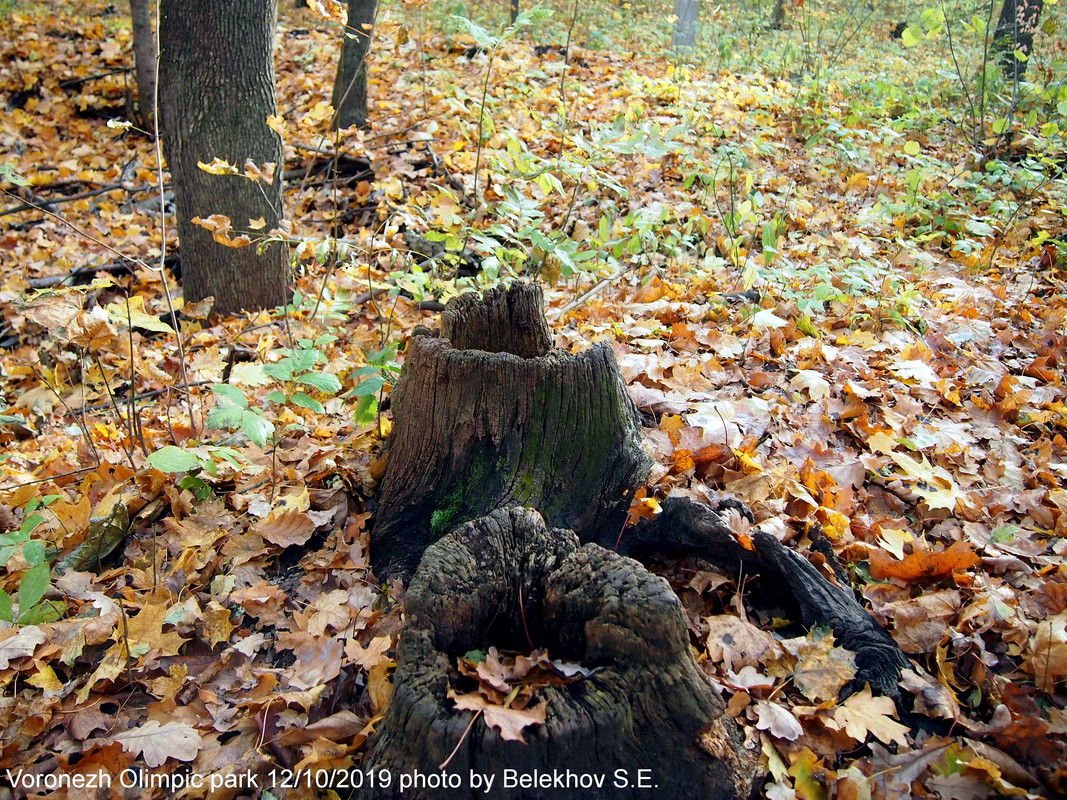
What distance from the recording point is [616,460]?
2.38 metres

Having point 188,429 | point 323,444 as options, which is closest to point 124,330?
point 188,429

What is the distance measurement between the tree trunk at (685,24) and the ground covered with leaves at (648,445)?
511cm

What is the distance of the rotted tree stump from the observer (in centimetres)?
155

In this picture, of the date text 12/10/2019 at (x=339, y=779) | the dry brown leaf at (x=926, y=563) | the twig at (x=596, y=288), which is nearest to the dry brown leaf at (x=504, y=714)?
the date text 12/10/2019 at (x=339, y=779)

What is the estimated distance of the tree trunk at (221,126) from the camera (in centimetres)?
471

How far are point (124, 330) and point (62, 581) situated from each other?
2.88m

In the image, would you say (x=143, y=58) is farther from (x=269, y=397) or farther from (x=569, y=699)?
(x=569, y=699)

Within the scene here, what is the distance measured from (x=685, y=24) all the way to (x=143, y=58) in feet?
26.2

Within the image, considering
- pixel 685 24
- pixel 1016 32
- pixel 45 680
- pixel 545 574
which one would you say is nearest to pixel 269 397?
pixel 45 680

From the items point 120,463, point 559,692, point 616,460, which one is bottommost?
point 120,463

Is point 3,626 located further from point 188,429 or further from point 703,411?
point 703,411

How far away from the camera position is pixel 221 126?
488cm

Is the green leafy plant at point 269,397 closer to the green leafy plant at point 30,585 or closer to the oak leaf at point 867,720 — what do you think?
the green leafy plant at point 30,585

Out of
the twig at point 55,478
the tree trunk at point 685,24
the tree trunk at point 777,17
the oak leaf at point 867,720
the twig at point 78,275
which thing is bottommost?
the twig at point 55,478
